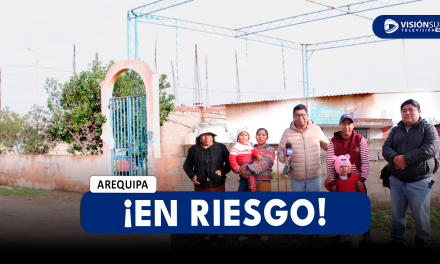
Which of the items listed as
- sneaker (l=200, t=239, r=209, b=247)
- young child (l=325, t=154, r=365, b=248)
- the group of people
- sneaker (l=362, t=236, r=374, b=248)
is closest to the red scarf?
the group of people

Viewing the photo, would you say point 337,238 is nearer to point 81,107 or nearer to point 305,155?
point 305,155

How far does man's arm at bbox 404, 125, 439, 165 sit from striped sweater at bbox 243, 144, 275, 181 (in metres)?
1.65

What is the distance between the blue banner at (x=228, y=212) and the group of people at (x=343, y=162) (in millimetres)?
319

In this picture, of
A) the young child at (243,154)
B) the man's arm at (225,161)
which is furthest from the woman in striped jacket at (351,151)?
the man's arm at (225,161)

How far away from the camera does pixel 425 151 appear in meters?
4.65

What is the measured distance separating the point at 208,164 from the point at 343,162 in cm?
173

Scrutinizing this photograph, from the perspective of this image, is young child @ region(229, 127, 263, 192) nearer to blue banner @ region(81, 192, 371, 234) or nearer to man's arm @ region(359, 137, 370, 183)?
blue banner @ region(81, 192, 371, 234)

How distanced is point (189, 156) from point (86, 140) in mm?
6012

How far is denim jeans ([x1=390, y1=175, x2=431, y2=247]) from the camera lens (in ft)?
15.7

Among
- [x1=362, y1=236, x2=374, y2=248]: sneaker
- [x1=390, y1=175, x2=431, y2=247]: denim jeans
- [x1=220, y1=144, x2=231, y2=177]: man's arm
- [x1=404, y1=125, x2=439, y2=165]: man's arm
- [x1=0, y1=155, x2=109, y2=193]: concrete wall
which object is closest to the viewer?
[x1=404, y1=125, x2=439, y2=165]: man's arm

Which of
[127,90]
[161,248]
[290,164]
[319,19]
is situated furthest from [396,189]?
[319,19]

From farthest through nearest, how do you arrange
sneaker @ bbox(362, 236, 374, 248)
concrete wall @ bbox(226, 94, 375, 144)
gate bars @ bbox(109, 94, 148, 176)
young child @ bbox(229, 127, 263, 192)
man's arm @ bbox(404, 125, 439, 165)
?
concrete wall @ bbox(226, 94, 375, 144)
gate bars @ bbox(109, 94, 148, 176)
young child @ bbox(229, 127, 263, 192)
sneaker @ bbox(362, 236, 374, 248)
man's arm @ bbox(404, 125, 439, 165)

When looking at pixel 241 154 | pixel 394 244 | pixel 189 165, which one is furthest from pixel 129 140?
pixel 394 244

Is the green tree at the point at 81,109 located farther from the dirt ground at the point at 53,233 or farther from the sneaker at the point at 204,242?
the sneaker at the point at 204,242
